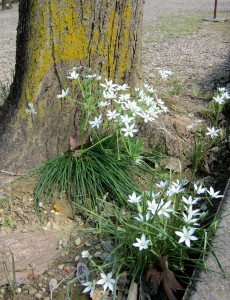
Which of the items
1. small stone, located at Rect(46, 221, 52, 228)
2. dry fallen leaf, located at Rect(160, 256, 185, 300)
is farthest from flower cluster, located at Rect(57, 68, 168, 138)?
dry fallen leaf, located at Rect(160, 256, 185, 300)

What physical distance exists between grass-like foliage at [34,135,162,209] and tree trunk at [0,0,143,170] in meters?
0.20

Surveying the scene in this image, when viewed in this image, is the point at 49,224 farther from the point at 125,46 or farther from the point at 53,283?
the point at 125,46

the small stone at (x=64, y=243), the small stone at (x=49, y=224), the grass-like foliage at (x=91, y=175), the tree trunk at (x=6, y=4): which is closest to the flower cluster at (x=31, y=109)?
the grass-like foliage at (x=91, y=175)

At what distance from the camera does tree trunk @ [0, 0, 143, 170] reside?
9.12 feet

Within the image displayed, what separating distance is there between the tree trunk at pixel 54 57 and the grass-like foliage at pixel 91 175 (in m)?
0.20

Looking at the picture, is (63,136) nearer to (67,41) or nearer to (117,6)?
(67,41)

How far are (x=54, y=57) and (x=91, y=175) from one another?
33.5 inches

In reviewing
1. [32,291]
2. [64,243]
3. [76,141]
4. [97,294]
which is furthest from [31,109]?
[97,294]

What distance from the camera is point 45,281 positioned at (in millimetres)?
2209

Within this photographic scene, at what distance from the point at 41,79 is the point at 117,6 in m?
0.73

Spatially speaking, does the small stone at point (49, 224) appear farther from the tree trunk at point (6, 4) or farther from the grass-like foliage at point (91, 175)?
the tree trunk at point (6, 4)

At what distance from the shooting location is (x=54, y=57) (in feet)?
9.31

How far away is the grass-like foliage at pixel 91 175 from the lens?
2.69m

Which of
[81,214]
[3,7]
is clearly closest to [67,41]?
[81,214]
